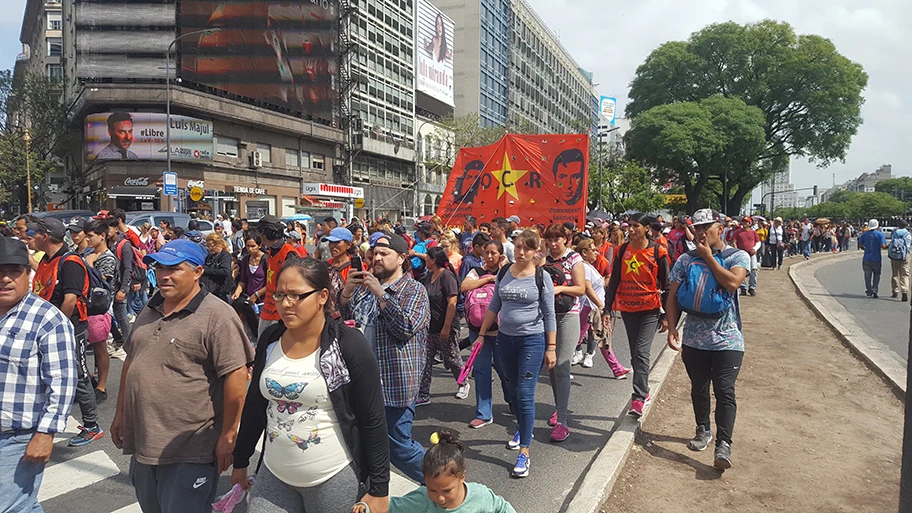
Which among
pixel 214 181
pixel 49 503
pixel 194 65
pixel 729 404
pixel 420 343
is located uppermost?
pixel 194 65

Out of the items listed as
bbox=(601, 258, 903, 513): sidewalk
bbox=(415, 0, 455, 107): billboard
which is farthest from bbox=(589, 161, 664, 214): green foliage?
bbox=(601, 258, 903, 513): sidewalk

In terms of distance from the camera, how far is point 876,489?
4293mm

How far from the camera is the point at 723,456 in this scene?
4520 millimetres

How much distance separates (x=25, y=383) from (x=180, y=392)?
769 millimetres

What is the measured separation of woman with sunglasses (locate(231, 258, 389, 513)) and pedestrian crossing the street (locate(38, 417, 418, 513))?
6.39ft

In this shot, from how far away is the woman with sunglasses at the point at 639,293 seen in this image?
Result: 5.64 m

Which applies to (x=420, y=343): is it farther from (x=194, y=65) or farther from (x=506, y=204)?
(x=194, y=65)

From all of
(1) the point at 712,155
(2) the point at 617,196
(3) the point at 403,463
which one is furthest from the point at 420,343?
(1) the point at 712,155

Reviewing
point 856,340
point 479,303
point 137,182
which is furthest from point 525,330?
point 137,182

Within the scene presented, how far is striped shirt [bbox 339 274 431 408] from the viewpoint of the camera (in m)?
3.49

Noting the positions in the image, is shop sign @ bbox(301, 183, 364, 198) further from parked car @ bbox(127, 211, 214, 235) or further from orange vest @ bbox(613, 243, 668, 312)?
orange vest @ bbox(613, 243, 668, 312)

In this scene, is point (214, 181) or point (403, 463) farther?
point (214, 181)

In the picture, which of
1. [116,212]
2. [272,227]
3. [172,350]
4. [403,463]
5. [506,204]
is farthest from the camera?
[506,204]

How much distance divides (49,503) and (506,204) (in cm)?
954
